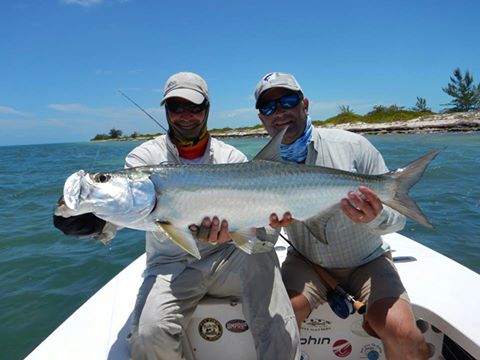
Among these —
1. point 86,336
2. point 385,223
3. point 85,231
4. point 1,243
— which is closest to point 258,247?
point 385,223

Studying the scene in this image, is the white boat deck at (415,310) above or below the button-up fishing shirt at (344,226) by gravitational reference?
below

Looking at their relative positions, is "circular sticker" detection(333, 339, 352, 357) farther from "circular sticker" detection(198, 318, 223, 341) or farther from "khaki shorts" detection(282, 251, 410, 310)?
"circular sticker" detection(198, 318, 223, 341)

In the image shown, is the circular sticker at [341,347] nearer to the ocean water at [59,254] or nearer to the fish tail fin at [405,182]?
the fish tail fin at [405,182]

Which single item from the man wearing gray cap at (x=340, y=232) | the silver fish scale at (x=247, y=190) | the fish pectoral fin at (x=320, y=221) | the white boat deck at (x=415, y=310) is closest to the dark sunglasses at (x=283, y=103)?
the man wearing gray cap at (x=340, y=232)

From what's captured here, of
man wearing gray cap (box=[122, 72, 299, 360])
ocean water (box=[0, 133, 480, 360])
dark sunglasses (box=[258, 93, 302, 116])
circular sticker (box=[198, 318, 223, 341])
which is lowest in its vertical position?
ocean water (box=[0, 133, 480, 360])

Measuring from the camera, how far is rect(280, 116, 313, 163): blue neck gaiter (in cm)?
309

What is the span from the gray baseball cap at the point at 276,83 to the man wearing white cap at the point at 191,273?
0.46 metres

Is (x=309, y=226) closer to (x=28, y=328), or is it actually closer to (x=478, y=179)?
(x=28, y=328)

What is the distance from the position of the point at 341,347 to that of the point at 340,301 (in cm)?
40

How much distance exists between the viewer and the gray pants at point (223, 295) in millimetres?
2332

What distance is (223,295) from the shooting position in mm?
2836

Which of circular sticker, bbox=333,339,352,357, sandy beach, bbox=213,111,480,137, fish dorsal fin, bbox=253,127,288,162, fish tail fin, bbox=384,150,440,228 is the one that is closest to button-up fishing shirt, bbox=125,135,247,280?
fish dorsal fin, bbox=253,127,288,162

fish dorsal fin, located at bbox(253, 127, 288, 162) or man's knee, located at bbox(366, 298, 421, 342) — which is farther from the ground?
fish dorsal fin, located at bbox(253, 127, 288, 162)

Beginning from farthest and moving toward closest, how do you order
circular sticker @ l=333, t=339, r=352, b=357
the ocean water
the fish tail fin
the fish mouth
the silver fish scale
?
1. the ocean water
2. circular sticker @ l=333, t=339, r=352, b=357
3. the fish tail fin
4. the silver fish scale
5. the fish mouth
